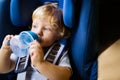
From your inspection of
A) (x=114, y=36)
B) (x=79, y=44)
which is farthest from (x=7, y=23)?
(x=114, y=36)

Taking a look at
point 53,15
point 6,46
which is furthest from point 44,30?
point 6,46

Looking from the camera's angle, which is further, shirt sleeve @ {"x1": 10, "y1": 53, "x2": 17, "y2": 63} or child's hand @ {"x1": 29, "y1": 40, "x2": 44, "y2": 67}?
shirt sleeve @ {"x1": 10, "y1": 53, "x2": 17, "y2": 63}

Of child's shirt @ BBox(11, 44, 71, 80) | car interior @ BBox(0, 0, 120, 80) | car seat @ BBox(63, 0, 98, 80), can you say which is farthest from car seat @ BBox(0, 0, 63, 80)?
car seat @ BBox(63, 0, 98, 80)

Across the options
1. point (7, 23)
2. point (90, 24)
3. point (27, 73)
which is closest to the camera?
point (90, 24)

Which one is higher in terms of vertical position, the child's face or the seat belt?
the child's face

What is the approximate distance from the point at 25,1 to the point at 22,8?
4 centimetres

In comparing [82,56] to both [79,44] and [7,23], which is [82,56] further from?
[7,23]

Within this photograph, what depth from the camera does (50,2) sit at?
4.27 feet

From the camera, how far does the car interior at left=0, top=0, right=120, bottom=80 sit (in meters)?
1.04

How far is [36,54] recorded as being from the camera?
3.47ft

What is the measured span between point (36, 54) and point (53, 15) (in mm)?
205

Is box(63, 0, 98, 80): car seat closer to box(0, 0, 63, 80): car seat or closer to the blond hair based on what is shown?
the blond hair

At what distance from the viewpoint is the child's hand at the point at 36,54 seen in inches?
41.5

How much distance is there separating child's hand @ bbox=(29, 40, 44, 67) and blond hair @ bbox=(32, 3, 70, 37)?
131 mm
